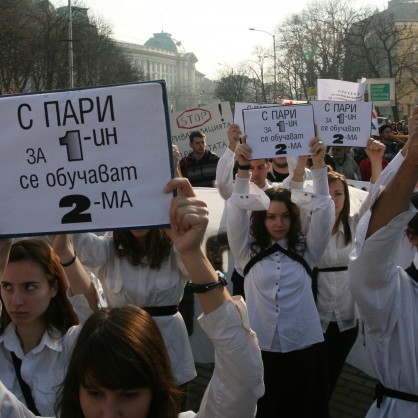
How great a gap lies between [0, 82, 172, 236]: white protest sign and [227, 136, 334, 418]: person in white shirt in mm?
1733

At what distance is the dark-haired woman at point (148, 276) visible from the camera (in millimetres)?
3262

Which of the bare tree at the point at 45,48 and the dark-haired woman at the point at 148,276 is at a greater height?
the bare tree at the point at 45,48

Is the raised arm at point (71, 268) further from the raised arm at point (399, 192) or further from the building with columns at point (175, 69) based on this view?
the building with columns at point (175, 69)

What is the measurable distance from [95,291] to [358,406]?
8.91ft

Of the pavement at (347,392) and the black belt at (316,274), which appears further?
the pavement at (347,392)

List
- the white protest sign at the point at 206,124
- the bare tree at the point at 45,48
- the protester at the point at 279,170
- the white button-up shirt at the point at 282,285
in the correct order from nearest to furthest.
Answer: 1. the white button-up shirt at the point at 282,285
2. the protester at the point at 279,170
3. the white protest sign at the point at 206,124
4. the bare tree at the point at 45,48

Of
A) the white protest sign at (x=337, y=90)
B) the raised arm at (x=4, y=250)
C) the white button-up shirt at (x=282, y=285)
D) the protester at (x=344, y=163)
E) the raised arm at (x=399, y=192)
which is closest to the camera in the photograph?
the raised arm at (x=399, y=192)

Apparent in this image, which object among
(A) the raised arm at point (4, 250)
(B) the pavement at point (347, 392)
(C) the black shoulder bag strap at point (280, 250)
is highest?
(A) the raised arm at point (4, 250)

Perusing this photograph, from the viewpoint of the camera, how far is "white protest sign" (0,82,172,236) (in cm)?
194

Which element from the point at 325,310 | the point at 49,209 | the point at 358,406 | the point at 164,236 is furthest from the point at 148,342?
the point at 358,406

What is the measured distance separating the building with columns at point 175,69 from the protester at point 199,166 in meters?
98.4

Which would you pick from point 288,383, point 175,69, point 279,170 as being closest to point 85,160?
point 288,383

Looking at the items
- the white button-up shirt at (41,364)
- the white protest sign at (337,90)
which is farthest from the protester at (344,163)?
the white button-up shirt at (41,364)

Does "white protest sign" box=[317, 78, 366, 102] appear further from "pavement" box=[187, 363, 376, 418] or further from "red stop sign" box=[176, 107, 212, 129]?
"red stop sign" box=[176, 107, 212, 129]
